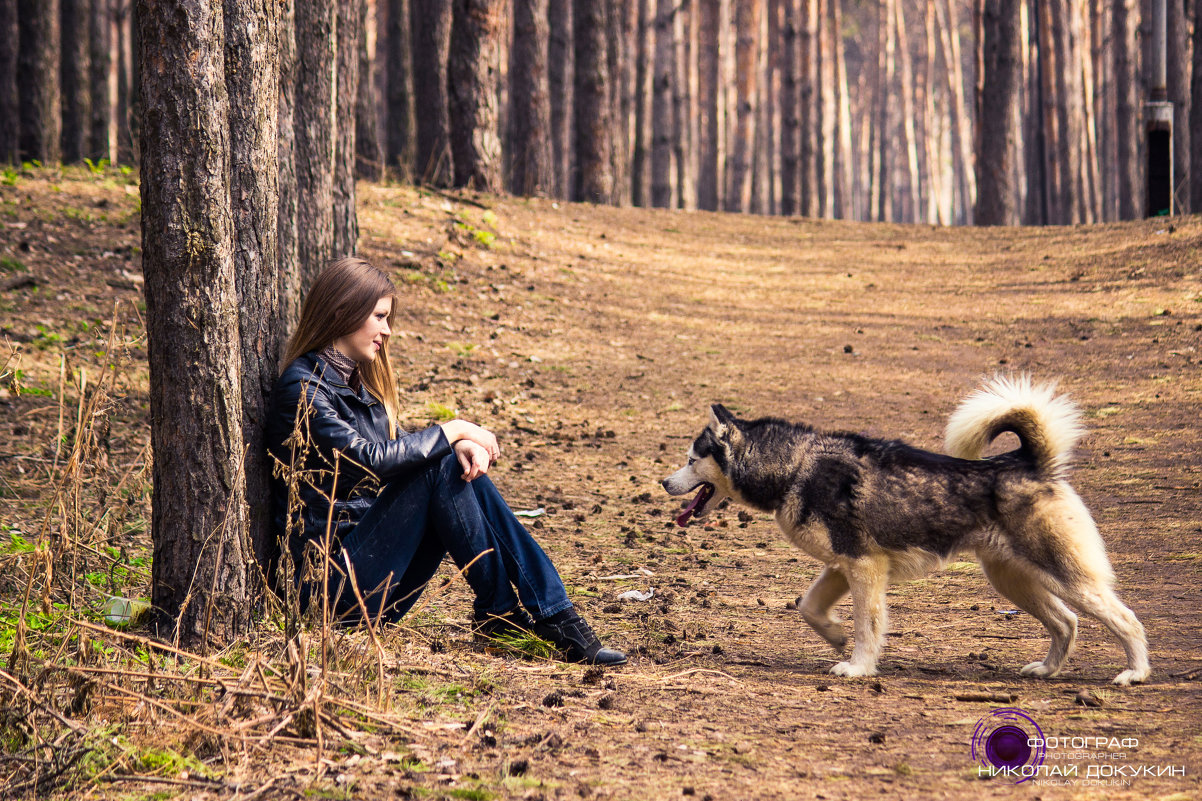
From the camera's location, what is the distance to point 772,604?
6.32 meters

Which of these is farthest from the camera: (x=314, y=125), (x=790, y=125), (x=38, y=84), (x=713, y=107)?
(x=713, y=107)

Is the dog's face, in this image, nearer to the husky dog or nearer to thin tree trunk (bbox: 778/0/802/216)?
the husky dog

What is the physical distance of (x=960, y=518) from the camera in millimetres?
4996

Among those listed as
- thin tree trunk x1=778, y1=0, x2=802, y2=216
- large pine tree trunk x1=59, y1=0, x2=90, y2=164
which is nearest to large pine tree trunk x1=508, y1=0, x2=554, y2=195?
large pine tree trunk x1=59, y1=0, x2=90, y2=164

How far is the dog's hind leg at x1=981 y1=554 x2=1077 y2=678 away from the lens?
16.2 feet

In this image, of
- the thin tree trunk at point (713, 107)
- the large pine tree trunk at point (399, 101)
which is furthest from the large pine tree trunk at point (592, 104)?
the thin tree trunk at point (713, 107)

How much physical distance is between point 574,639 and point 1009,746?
1997mm

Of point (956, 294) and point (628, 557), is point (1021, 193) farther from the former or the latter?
point (628, 557)

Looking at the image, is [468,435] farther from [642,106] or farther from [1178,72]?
[642,106]

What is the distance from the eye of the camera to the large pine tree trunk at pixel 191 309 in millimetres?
4258

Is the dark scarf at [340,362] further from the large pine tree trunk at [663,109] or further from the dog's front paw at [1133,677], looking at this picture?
the large pine tree trunk at [663,109]

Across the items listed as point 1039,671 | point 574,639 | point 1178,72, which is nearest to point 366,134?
point 574,639

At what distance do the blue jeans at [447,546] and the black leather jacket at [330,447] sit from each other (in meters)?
0.11

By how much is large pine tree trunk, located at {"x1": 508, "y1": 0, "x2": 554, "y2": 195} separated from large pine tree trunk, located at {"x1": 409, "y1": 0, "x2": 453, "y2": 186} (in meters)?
1.31
